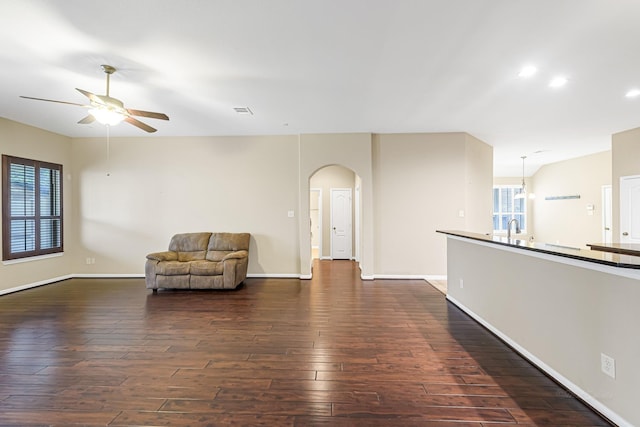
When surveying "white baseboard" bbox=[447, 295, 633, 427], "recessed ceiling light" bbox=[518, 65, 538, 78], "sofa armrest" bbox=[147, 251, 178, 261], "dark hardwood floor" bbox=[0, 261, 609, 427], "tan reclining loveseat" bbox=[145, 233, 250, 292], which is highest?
"recessed ceiling light" bbox=[518, 65, 538, 78]

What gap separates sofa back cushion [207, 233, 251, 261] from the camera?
5.79 m

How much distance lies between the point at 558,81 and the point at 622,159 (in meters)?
3.70

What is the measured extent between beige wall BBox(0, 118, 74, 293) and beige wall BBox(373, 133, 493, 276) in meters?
6.14

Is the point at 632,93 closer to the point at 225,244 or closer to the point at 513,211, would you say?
the point at 225,244

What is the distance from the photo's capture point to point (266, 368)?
8.50 feet

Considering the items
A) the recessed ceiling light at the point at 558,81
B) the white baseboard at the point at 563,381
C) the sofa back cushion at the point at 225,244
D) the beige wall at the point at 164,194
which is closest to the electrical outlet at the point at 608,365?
the white baseboard at the point at 563,381

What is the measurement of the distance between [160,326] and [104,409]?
1.54 meters

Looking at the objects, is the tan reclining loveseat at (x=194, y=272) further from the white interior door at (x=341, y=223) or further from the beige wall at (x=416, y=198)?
the white interior door at (x=341, y=223)

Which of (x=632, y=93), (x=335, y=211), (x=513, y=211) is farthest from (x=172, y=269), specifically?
(x=513, y=211)

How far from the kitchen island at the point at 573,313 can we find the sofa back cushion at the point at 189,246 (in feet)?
15.5

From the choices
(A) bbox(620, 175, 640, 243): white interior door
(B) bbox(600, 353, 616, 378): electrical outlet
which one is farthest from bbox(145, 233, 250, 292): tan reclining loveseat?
(A) bbox(620, 175, 640, 243): white interior door

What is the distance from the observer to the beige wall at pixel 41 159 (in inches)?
198

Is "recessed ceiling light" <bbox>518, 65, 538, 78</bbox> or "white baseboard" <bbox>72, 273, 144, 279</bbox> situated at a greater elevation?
A: "recessed ceiling light" <bbox>518, 65, 538, 78</bbox>

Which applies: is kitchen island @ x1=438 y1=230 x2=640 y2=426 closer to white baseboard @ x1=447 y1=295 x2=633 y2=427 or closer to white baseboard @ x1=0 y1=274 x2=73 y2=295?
white baseboard @ x1=447 y1=295 x2=633 y2=427
